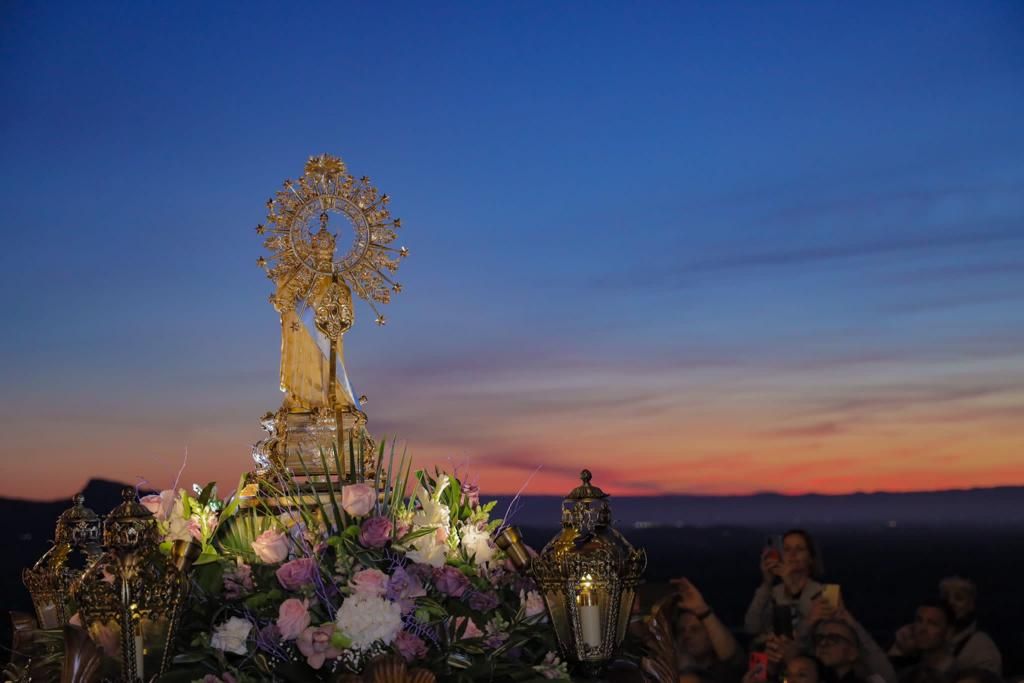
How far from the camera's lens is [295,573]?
2623 mm

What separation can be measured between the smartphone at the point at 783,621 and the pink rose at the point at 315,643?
3.98m

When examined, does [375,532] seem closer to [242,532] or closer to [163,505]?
[242,532]

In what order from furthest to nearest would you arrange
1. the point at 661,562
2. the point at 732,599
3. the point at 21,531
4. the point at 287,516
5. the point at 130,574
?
the point at 661,562
the point at 732,599
the point at 21,531
the point at 287,516
the point at 130,574

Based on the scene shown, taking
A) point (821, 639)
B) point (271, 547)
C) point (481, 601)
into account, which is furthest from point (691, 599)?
point (271, 547)

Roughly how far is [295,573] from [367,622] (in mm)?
186

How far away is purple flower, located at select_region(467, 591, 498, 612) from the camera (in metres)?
2.77

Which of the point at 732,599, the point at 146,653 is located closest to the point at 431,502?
the point at 146,653

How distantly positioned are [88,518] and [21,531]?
562 centimetres

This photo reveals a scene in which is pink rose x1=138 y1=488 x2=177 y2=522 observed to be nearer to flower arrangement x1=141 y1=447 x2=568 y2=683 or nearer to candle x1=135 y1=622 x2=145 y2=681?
flower arrangement x1=141 y1=447 x2=568 y2=683

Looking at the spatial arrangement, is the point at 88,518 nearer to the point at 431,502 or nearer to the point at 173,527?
the point at 173,527

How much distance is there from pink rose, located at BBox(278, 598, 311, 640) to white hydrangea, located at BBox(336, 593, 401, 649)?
0.07 meters

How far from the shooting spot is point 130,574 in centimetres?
244

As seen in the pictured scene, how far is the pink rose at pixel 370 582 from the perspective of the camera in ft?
8.60

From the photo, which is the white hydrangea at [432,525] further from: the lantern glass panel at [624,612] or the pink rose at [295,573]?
the lantern glass panel at [624,612]
